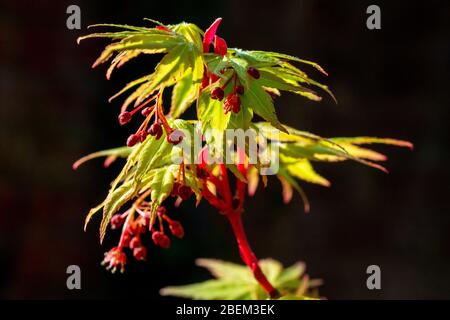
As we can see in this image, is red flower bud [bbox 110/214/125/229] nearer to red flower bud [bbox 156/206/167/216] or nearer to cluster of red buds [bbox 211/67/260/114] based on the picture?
red flower bud [bbox 156/206/167/216]

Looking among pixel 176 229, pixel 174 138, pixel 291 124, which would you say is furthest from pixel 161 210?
pixel 291 124

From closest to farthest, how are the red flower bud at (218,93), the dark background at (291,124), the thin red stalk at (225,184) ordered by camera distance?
the red flower bud at (218,93)
the thin red stalk at (225,184)
the dark background at (291,124)

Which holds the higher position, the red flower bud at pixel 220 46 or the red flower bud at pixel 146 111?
the red flower bud at pixel 220 46

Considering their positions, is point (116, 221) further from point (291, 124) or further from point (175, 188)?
point (291, 124)

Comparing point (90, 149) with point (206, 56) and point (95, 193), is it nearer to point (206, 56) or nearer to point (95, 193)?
point (95, 193)

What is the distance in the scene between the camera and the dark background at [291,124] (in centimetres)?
219

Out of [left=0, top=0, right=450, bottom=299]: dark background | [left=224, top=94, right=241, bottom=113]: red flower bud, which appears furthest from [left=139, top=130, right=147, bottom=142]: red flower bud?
[left=0, top=0, right=450, bottom=299]: dark background

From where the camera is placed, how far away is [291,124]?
2291mm

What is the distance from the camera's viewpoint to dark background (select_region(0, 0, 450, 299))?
2.19 metres

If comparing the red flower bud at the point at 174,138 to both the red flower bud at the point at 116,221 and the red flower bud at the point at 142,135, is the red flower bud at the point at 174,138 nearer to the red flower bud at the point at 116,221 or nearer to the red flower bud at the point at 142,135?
the red flower bud at the point at 142,135

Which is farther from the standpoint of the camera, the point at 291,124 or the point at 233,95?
the point at 291,124

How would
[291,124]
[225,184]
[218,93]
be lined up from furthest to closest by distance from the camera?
[291,124]
[225,184]
[218,93]

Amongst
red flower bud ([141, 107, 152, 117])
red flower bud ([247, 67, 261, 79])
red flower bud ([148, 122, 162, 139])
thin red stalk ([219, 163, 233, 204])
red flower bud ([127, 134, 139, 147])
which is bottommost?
thin red stalk ([219, 163, 233, 204])

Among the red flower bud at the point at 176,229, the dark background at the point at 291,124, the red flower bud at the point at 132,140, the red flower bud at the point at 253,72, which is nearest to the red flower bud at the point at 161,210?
the red flower bud at the point at 176,229
